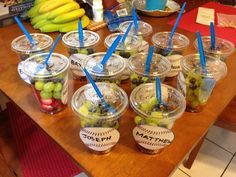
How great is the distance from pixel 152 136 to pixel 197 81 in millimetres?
215

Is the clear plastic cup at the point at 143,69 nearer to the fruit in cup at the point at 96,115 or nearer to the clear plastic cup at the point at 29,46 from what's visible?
the fruit in cup at the point at 96,115

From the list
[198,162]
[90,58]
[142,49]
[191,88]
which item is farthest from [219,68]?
[198,162]

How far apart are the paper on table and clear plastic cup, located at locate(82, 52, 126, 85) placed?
27.8 inches

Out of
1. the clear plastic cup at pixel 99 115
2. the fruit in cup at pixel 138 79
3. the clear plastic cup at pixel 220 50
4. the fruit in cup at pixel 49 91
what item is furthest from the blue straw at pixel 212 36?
the fruit in cup at pixel 49 91

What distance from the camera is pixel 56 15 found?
1.02 metres

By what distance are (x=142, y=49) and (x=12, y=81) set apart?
439 mm

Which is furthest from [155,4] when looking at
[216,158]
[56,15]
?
[216,158]

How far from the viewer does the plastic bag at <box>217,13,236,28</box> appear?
3.95ft

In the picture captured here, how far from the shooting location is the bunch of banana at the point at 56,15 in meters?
1.02

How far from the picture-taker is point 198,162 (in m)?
1.49

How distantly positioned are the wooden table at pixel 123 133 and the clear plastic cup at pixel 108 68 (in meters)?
0.10

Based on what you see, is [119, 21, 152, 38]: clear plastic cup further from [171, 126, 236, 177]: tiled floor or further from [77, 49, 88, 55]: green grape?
[171, 126, 236, 177]: tiled floor

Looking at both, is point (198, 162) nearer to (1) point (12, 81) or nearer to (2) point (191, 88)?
(2) point (191, 88)

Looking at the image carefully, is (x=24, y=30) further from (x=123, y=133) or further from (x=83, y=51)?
(x=123, y=133)
